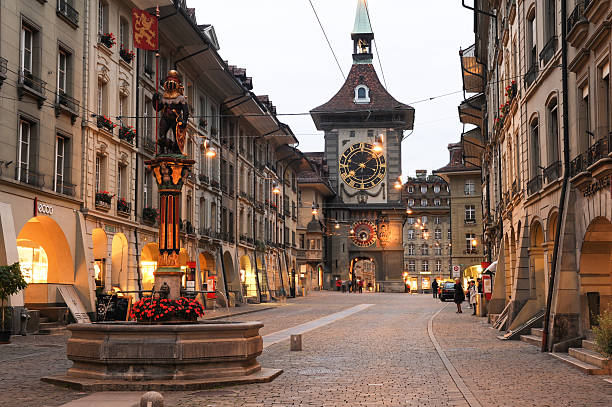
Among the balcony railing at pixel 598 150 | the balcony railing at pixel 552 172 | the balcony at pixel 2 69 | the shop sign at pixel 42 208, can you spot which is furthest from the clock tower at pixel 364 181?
the balcony railing at pixel 598 150

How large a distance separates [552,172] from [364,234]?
83.1 m

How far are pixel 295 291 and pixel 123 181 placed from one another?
42046mm

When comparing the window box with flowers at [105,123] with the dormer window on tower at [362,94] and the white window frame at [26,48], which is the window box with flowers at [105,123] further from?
the dormer window on tower at [362,94]

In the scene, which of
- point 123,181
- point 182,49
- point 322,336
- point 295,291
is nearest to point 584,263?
point 322,336

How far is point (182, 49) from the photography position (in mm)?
42406

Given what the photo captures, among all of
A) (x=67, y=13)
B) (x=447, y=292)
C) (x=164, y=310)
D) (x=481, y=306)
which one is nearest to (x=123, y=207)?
(x=67, y=13)

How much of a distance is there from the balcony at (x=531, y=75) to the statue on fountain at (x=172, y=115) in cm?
1151

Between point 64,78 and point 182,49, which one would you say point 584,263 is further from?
point 182,49

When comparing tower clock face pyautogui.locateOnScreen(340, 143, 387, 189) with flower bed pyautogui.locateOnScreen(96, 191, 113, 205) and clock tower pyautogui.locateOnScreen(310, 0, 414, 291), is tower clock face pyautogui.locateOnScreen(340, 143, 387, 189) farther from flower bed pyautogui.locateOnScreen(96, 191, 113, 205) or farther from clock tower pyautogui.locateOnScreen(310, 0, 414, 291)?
flower bed pyautogui.locateOnScreen(96, 191, 113, 205)

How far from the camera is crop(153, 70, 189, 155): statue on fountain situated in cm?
1675

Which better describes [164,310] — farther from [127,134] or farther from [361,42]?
[361,42]

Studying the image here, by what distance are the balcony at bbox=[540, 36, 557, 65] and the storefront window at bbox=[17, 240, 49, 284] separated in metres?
18.0

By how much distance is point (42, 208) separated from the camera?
1078 inches

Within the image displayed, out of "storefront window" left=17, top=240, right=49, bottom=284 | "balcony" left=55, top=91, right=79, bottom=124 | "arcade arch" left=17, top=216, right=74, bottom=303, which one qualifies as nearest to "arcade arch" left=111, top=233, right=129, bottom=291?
"arcade arch" left=17, top=216, right=74, bottom=303
